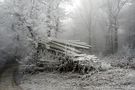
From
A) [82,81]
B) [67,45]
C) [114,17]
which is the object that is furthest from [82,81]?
[114,17]

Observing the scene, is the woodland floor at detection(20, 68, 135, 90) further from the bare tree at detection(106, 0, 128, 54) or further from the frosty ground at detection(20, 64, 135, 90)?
the bare tree at detection(106, 0, 128, 54)

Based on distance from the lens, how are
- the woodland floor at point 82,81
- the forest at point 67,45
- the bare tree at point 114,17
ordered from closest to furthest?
the woodland floor at point 82,81 → the forest at point 67,45 → the bare tree at point 114,17

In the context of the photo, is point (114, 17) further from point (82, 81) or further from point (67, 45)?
point (82, 81)

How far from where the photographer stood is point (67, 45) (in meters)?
10.9

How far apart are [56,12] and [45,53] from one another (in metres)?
7.08

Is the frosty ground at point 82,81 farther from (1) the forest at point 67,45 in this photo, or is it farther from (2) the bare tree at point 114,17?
(2) the bare tree at point 114,17

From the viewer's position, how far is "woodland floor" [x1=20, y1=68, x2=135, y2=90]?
254 inches

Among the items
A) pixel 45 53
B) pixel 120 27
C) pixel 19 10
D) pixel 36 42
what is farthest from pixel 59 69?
pixel 120 27

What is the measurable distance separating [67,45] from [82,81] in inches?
154

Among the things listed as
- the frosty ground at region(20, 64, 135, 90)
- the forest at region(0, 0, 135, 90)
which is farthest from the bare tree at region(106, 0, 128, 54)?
the frosty ground at region(20, 64, 135, 90)

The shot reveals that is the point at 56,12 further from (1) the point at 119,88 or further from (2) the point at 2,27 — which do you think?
(1) the point at 119,88

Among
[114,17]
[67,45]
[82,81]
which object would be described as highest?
[114,17]

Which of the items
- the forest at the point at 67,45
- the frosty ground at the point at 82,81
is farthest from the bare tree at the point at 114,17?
the frosty ground at the point at 82,81

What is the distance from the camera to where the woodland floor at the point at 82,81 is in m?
6.44
